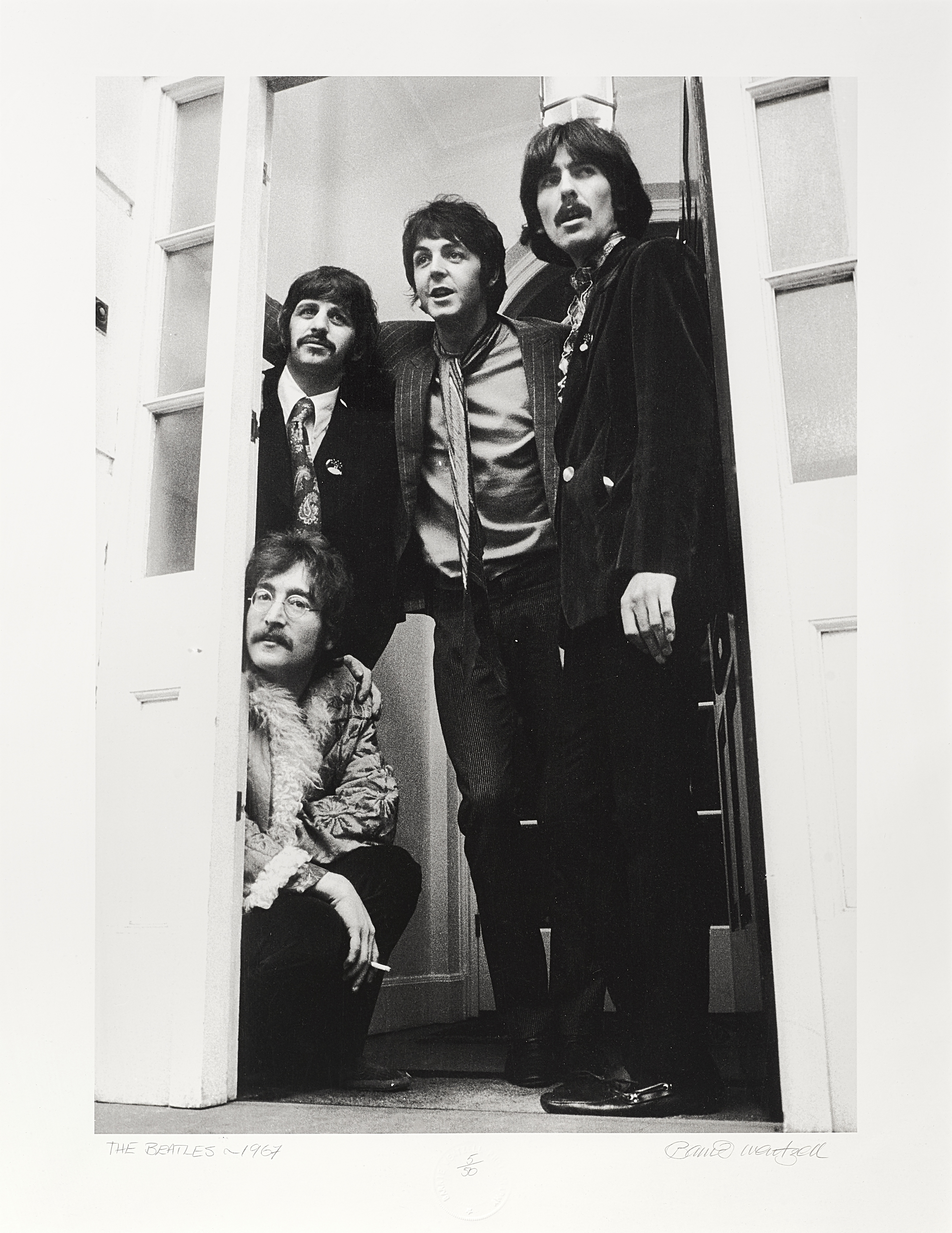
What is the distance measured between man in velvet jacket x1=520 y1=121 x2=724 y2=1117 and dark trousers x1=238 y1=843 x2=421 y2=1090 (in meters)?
0.34

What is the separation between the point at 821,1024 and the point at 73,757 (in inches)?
47.5

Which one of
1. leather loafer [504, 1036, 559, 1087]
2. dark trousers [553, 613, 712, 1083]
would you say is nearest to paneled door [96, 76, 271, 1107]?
leather loafer [504, 1036, 559, 1087]

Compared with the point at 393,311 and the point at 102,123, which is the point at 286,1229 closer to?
the point at 393,311

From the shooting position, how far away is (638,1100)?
1517mm

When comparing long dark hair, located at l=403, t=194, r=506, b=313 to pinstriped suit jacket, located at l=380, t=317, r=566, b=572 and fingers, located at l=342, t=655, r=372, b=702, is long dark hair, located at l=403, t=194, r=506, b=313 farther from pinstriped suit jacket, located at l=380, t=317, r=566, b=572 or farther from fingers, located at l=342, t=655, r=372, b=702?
fingers, located at l=342, t=655, r=372, b=702

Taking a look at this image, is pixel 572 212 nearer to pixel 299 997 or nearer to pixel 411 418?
pixel 411 418

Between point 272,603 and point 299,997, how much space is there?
0.65m

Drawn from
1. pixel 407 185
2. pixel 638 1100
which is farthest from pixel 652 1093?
pixel 407 185

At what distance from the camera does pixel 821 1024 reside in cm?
146

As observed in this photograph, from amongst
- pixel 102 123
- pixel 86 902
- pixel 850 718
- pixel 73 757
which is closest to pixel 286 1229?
pixel 86 902

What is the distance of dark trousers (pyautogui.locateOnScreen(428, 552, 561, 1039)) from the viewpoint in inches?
67.4

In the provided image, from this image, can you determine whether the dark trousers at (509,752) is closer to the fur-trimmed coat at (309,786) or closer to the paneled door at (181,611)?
the fur-trimmed coat at (309,786)
